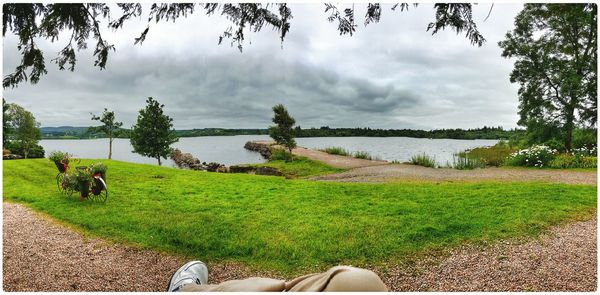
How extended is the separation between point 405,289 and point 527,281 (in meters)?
1.26

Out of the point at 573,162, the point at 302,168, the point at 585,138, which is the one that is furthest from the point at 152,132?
the point at 585,138

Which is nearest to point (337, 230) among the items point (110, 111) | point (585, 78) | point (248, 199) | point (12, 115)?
point (248, 199)

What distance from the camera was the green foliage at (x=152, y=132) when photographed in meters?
22.6

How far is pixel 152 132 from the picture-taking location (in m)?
22.8

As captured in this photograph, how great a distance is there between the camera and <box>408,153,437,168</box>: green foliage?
15453 millimetres

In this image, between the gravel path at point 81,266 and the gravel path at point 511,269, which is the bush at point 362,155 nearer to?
the gravel path at point 511,269

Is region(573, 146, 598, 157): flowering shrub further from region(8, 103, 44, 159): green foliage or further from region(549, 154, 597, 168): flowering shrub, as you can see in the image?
region(8, 103, 44, 159): green foliage

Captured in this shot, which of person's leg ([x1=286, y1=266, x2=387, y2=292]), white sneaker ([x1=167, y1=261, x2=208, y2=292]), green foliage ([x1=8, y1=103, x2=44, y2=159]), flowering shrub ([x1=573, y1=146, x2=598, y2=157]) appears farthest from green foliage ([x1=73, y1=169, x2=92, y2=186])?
flowering shrub ([x1=573, y1=146, x2=598, y2=157])

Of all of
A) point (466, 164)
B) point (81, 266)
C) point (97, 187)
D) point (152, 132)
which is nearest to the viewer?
point (81, 266)

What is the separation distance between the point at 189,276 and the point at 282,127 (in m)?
16.4

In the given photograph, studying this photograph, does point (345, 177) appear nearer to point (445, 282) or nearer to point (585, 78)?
point (445, 282)

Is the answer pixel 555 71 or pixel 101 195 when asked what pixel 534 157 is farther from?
pixel 101 195

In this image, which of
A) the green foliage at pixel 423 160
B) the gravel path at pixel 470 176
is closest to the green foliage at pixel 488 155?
the green foliage at pixel 423 160

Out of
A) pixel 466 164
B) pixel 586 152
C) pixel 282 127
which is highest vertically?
pixel 282 127
